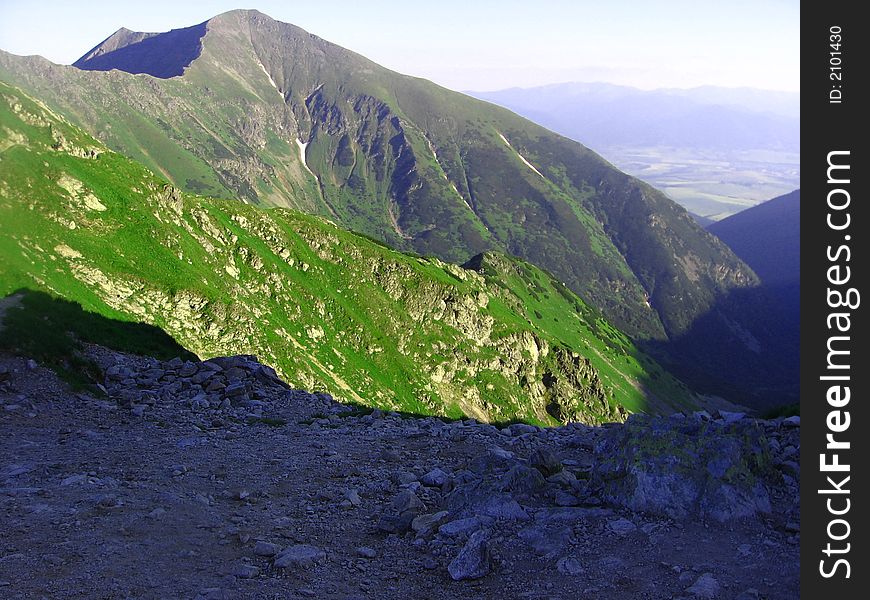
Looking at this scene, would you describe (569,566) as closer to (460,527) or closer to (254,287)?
(460,527)

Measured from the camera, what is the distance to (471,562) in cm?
1213

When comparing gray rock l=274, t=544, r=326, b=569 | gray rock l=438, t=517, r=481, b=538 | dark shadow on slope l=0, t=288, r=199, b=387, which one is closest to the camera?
gray rock l=274, t=544, r=326, b=569

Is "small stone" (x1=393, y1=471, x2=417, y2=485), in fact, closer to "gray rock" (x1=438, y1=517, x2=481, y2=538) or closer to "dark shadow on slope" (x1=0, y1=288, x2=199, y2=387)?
"gray rock" (x1=438, y1=517, x2=481, y2=538)

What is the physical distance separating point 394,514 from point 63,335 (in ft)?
81.7

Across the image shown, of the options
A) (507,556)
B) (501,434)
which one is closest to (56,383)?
(501,434)

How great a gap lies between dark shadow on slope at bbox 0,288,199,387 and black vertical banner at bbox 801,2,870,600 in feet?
94.5

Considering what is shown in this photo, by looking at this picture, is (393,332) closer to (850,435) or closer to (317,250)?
(317,250)

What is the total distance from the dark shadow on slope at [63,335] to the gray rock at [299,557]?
18.8m

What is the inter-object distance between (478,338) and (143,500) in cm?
12686

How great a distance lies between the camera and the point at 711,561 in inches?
469

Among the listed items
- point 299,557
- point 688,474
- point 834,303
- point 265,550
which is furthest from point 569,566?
point 834,303

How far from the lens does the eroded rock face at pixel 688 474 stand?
1392 centimetres

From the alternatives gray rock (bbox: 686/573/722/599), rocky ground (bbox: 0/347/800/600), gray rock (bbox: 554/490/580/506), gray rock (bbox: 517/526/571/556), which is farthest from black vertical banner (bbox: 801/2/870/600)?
gray rock (bbox: 554/490/580/506)

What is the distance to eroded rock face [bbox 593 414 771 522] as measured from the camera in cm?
1392
